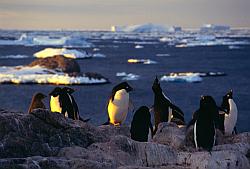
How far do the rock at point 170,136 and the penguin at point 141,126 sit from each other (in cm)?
30

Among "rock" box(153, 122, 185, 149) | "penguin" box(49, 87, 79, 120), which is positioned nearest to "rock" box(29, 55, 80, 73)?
"penguin" box(49, 87, 79, 120)

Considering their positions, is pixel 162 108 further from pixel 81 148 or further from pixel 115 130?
pixel 81 148

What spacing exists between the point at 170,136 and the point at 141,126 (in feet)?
1.53

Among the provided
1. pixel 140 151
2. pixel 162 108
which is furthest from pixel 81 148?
pixel 162 108

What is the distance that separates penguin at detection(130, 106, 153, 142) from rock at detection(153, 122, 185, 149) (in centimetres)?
30

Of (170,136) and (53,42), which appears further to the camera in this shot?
(53,42)

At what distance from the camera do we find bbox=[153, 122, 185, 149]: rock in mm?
6650

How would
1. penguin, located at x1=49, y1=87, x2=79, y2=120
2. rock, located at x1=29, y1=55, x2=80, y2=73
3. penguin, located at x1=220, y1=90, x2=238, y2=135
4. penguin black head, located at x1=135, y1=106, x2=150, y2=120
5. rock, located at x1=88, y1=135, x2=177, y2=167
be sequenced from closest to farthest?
rock, located at x1=88, y1=135, x2=177, y2=167 → penguin black head, located at x1=135, y1=106, x2=150, y2=120 → penguin, located at x1=220, y1=90, x2=238, y2=135 → penguin, located at x1=49, y1=87, x2=79, y2=120 → rock, located at x1=29, y1=55, x2=80, y2=73

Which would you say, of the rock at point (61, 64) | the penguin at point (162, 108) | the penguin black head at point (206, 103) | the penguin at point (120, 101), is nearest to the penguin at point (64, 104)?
the penguin at point (120, 101)

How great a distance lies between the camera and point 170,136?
704 centimetres

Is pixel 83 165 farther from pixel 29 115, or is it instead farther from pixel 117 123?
pixel 117 123

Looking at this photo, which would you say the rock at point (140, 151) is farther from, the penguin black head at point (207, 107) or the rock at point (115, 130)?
the rock at point (115, 130)

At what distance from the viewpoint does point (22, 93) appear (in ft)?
101

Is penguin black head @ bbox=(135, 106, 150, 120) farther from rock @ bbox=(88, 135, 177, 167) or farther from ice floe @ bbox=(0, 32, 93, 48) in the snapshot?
ice floe @ bbox=(0, 32, 93, 48)
